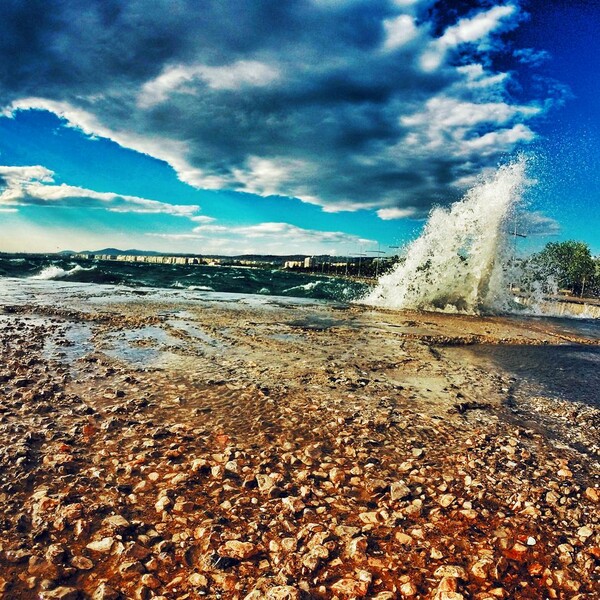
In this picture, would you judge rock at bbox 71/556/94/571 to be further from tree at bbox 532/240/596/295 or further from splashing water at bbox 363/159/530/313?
tree at bbox 532/240/596/295

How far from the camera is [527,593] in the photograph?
270cm

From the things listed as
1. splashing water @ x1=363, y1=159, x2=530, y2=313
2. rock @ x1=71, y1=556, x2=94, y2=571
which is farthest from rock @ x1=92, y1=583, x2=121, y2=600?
splashing water @ x1=363, y1=159, x2=530, y2=313

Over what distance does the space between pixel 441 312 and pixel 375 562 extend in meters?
21.9

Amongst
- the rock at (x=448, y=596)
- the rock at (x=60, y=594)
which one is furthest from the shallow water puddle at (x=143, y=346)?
the rock at (x=448, y=596)

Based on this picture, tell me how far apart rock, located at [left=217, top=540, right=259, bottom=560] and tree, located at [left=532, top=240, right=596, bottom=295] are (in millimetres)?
97743

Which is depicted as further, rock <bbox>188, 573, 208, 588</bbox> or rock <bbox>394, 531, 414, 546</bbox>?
rock <bbox>394, 531, 414, 546</bbox>

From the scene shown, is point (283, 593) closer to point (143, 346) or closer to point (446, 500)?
point (446, 500)

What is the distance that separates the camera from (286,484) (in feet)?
12.7

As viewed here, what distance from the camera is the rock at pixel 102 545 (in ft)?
9.57

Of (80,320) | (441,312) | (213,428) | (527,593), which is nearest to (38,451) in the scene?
(213,428)

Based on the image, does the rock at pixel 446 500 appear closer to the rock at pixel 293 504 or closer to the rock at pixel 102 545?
the rock at pixel 293 504

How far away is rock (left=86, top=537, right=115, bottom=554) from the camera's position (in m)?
2.92

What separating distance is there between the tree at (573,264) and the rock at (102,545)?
98.3 m

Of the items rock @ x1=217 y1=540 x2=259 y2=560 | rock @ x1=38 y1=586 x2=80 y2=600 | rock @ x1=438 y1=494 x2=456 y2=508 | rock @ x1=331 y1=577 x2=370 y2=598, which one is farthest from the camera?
rock @ x1=438 y1=494 x2=456 y2=508
